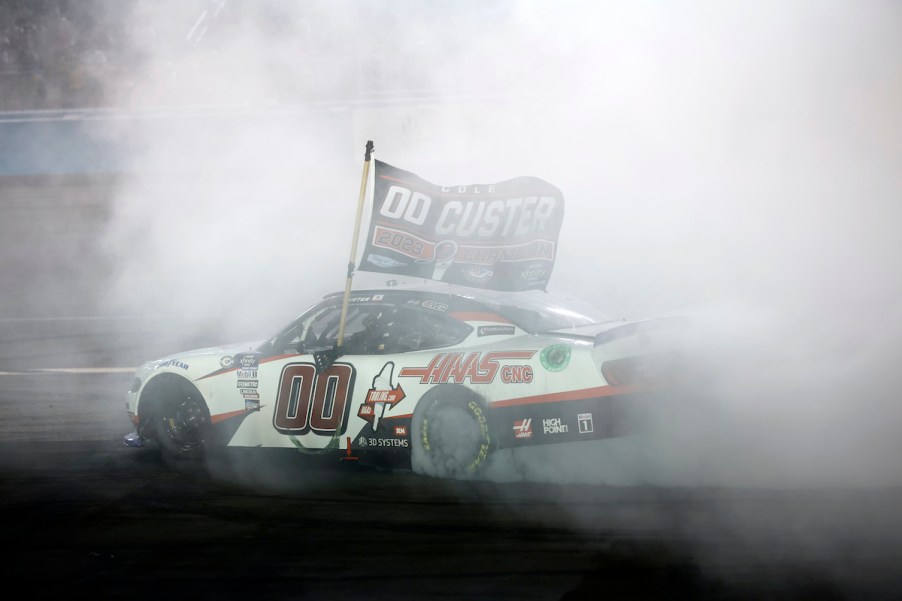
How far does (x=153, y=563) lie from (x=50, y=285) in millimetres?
11425

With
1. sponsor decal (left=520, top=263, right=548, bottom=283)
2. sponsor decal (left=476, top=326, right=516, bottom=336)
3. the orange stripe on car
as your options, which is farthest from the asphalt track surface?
sponsor decal (left=520, top=263, right=548, bottom=283)

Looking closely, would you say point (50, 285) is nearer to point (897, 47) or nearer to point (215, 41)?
point (215, 41)

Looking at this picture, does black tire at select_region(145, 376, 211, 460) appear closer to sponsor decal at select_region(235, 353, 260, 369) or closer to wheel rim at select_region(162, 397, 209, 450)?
wheel rim at select_region(162, 397, 209, 450)

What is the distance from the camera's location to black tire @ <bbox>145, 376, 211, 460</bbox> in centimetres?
621

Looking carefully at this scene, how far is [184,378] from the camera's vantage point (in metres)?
6.22

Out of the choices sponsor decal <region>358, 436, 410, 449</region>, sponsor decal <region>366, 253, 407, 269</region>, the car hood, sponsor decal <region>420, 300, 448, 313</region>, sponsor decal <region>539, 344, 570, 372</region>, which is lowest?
sponsor decal <region>358, 436, 410, 449</region>

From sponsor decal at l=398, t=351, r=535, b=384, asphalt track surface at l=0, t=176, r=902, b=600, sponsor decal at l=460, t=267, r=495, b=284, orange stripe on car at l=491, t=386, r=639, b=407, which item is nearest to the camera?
asphalt track surface at l=0, t=176, r=902, b=600

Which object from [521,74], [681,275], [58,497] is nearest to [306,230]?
[521,74]

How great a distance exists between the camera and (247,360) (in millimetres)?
6059

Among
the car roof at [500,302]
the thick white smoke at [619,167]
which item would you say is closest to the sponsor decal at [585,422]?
the thick white smoke at [619,167]

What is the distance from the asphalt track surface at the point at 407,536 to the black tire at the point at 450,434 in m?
0.18

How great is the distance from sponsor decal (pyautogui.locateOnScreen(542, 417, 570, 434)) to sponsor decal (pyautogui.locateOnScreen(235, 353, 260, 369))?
1903mm

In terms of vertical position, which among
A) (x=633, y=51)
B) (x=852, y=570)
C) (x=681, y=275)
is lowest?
(x=852, y=570)

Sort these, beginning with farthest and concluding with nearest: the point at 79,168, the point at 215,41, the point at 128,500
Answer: the point at 79,168, the point at 215,41, the point at 128,500
